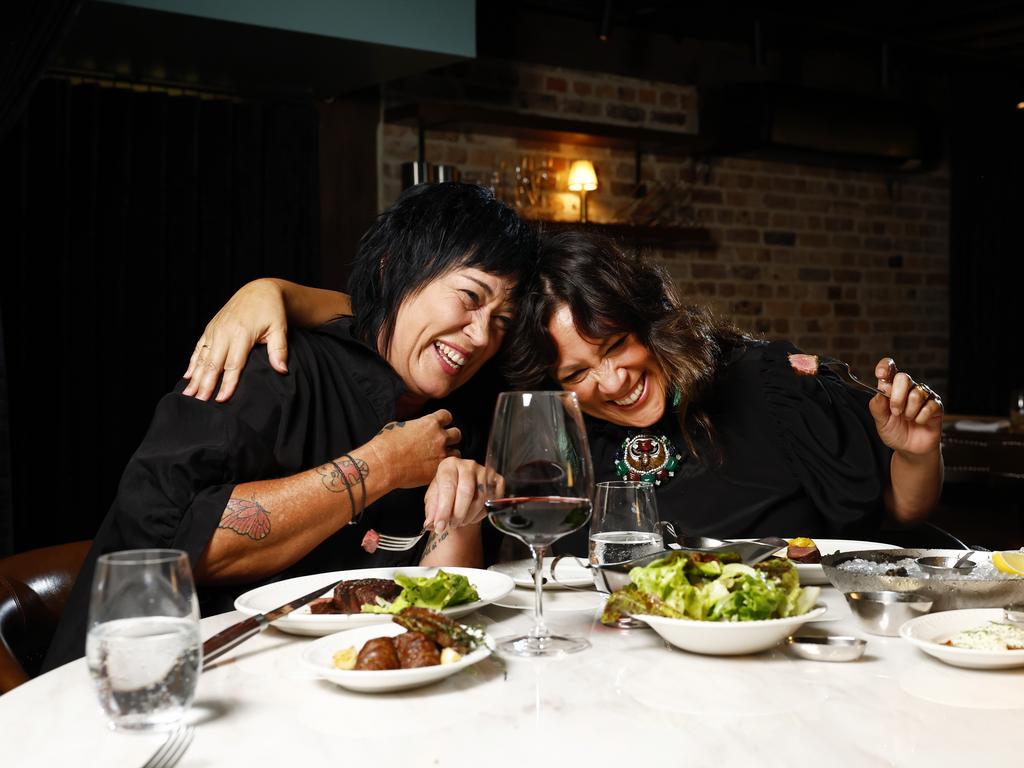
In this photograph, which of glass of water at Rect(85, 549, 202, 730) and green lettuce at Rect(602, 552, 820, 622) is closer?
glass of water at Rect(85, 549, 202, 730)

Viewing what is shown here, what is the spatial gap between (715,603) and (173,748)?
0.52 meters

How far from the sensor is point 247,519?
4.60 feet

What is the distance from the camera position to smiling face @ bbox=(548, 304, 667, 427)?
1994mm

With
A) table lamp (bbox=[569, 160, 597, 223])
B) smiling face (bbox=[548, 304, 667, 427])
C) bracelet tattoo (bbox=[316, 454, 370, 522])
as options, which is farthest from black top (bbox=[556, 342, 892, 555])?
table lamp (bbox=[569, 160, 597, 223])

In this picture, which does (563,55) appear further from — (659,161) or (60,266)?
(60,266)

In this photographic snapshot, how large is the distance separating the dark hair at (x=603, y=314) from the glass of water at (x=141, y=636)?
124 centimetres

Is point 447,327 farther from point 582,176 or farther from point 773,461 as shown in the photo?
point 582,176

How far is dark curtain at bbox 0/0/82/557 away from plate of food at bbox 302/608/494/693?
1862mm

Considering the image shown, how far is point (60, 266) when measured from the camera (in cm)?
363

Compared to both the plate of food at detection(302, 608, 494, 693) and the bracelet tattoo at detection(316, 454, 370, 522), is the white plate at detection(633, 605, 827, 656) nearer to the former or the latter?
the plate of food at detection(302, 608, 494, 693)

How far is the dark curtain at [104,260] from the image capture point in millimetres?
3566

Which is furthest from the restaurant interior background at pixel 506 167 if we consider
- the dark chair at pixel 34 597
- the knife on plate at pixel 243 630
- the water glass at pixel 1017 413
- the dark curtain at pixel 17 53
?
the knife on plate at pixel 243 630

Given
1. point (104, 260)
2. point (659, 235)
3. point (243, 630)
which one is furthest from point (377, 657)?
point (659, 235)

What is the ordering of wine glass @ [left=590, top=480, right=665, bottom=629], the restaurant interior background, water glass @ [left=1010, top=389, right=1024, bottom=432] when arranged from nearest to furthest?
1. wine glass @ [left=590, top=480, right=665, bottom=629]
2. the restaurant interior background
3. water glass @ [left=1010, top=389, right=1024, bottom=432]
